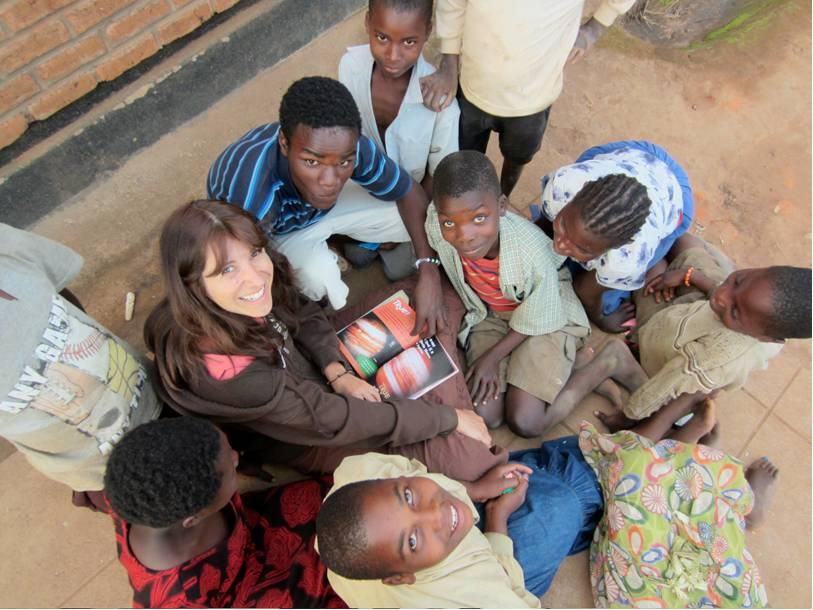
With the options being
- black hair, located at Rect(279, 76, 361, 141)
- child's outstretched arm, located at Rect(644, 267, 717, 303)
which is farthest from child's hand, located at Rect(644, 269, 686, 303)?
black hair, located at Rect(279, 76, 361, 141)

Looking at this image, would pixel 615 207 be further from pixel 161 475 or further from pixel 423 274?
pixel 161 475

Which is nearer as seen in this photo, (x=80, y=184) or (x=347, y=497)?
(x=347, y=497)

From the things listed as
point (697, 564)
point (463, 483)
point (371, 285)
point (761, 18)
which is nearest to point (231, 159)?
point (371, 285)

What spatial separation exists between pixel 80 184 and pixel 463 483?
6.57 feet

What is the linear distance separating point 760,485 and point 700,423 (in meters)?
0.34

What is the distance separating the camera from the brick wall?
1.92 meters

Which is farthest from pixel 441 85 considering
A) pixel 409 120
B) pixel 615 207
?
pixel 615 207

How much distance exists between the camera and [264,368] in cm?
152

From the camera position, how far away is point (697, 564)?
165cm

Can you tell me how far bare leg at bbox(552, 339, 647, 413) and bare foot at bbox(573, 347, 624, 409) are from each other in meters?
0.03

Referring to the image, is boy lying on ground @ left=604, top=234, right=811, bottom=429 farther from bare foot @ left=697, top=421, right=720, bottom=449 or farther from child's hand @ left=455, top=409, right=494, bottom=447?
child's hand @ left=455, top=409, right=494, bottom=447

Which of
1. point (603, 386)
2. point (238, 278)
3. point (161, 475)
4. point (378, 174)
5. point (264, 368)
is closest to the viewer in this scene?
point (161, 475)

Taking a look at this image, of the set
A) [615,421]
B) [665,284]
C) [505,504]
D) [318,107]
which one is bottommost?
[615,421]

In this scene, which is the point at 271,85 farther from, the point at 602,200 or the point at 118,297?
the point at 602,200
